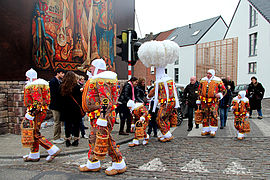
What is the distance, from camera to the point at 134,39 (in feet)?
26.9

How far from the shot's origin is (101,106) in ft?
13.3

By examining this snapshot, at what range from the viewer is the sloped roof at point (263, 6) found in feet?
75.6

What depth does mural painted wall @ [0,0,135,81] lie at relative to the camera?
8773 mm

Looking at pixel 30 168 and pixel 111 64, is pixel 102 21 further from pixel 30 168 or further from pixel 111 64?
pixel 30 168

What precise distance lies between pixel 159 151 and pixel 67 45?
7304mm

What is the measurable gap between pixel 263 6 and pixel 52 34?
22461 millimetres

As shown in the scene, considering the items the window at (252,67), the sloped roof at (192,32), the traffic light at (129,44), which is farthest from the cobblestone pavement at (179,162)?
the sloped roof at (192,32)

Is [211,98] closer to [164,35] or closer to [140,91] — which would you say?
[140,91]

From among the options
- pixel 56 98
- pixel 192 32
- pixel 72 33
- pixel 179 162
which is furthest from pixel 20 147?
pixel 192 32

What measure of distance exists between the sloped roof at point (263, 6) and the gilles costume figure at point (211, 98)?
19112 millimetres

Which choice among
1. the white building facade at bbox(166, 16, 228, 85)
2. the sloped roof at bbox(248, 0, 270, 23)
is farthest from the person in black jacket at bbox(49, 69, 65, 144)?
the white building facade at bbox(166, 16, 228, 85)

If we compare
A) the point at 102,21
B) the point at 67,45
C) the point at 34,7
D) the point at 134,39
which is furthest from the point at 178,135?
the point at 102,21

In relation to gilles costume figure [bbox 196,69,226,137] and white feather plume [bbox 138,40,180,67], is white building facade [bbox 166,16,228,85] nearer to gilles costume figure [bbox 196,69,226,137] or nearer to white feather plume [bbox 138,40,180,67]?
gilles costume figure [bbox 196,69,226,137]

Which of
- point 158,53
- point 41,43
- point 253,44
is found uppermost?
point 253,44
